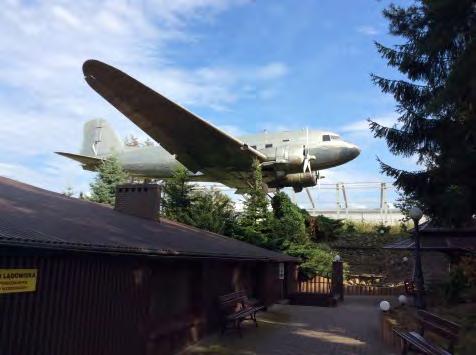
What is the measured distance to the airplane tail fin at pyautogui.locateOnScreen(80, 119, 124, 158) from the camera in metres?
39.1

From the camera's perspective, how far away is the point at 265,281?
63.8 feet

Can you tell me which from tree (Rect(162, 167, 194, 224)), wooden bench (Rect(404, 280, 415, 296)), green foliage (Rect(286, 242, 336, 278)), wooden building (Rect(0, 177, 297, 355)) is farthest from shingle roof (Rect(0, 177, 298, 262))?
tree (Rect(162, 167, 194, 224))

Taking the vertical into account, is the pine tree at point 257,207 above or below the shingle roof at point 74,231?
above

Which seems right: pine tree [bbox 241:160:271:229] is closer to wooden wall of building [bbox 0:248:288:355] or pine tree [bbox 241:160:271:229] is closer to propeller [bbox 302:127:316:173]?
propeller [bbox 302:127:316:173]

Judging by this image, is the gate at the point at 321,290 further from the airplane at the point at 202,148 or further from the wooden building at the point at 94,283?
the wooden building at the point at 94,283

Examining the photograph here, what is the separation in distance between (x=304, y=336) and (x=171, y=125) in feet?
50.3

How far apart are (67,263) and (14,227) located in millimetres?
1093

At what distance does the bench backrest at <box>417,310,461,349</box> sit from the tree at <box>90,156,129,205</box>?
25.6 metres

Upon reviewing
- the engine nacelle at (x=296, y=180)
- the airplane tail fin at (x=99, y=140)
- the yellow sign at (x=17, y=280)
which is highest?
the airplane tail fin at (x=99, y=140)

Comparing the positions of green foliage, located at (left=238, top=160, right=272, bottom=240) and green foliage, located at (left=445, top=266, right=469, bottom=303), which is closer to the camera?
green foliage, located at (left=445, top=266, right=469, bottom=303)

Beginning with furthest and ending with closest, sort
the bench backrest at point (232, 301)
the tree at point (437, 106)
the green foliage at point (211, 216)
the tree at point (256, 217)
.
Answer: the tree at point (256, 217) < the green foliage at point (211, 216) < the bench backrest at point (232, 301) < the tree at point (437, 106)

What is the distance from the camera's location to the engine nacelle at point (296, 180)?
98.9 feet

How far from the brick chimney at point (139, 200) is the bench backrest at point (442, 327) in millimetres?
8684

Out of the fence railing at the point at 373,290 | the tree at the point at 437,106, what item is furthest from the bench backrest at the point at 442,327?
the fence railing at the point at 373,290
